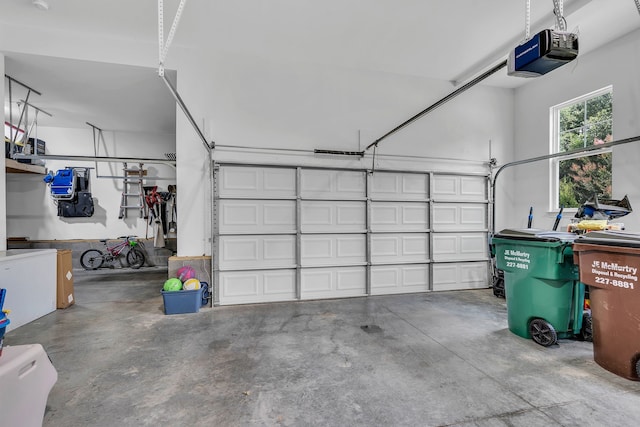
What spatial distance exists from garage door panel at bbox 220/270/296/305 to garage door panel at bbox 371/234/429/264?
1471mm

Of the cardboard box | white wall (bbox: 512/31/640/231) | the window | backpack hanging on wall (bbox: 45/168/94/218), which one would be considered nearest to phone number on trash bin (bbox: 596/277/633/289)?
white wall (bbox: 512/31/640/231)

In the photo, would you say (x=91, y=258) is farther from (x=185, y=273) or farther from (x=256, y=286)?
(x=256, y=286)

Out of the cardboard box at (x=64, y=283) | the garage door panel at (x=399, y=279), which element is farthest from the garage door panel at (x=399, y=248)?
the cardboard box at (x=64, y=283)

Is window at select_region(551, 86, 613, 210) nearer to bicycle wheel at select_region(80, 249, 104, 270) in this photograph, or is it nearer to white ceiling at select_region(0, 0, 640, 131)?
white ceiling at select_region(0, 0, 640, 131)

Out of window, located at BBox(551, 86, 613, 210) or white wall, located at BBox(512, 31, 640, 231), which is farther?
window, located at BBox(551, 86, 613, 210)

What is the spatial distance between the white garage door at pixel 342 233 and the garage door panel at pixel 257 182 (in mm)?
15

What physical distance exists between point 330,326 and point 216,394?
5.15ft

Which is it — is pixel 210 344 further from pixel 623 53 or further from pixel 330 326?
pixel 623 53

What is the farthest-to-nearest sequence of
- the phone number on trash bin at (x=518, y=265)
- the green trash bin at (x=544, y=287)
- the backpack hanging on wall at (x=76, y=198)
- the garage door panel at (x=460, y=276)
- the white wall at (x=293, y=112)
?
the backpack hanging on wall at (x=76, y=198) < the garage door panel at (x=460, y=276) < the white wall at (x=293, y=112) < the phone number on trash bin at (x=518, y=265) < the green trash bin at (x=544, y=287)

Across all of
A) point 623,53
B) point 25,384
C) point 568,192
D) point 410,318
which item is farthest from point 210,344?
point 623,53

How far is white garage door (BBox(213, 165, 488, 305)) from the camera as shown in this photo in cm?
424

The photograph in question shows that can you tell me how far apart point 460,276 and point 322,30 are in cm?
462

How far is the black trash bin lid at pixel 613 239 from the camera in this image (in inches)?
82.8

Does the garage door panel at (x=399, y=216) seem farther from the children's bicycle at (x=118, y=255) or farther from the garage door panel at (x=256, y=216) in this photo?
the children's bicycle at (x=118, y=255)
